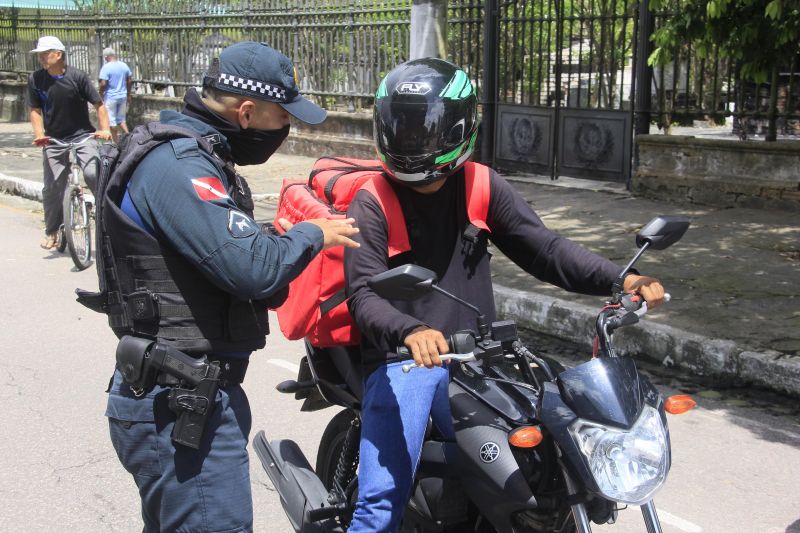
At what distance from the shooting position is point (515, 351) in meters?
2.57

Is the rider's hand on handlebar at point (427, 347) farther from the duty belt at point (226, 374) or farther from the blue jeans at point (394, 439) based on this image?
the duty belt at point (226, 374)

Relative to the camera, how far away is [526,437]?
2363 millimetres

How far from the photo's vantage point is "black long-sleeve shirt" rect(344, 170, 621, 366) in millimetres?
2920

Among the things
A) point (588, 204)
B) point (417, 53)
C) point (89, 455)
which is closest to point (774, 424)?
point (89, 455)

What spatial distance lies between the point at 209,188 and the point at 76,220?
6.68 metres

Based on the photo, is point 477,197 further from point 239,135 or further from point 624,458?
point 624,458

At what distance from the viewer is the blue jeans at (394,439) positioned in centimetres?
274

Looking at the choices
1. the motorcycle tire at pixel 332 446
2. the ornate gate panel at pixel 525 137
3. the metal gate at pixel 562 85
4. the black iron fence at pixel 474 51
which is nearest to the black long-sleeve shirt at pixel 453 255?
the motorcycle tire at pixel 332 446

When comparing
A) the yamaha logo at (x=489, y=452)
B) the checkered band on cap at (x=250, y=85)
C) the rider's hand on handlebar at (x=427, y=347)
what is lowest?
the yamaha logo at (x=489, y=452)

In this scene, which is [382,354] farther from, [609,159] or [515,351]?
[609,159]

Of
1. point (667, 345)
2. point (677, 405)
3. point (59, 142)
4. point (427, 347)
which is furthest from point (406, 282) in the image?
point (59, 142)

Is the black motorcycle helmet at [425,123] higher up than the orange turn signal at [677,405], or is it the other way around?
the black motorcycle helmet at [425,123]

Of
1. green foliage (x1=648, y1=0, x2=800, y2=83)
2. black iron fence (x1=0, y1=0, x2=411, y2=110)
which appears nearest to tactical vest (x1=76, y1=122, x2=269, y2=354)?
green foliage (x1=648, y1=0, x2=800, y2=83)

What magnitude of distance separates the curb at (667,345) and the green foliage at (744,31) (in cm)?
192
